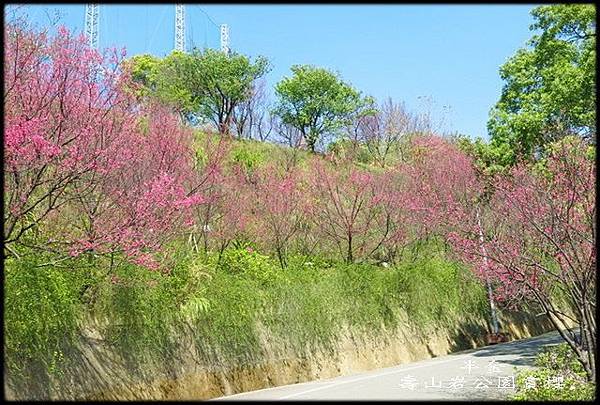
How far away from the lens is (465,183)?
15961mm

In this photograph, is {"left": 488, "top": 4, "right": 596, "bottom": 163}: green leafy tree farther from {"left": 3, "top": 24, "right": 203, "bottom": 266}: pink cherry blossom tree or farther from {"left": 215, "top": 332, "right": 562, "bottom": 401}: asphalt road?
{"left": 3, "top": 24, "right": 203, "bottom": 266}: pink cherry blossom tree

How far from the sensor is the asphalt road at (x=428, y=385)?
706cm

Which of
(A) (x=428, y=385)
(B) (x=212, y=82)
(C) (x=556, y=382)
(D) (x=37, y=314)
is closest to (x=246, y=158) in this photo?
(B) (x=212, y=82)

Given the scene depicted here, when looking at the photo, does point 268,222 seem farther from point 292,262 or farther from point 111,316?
point 111,316

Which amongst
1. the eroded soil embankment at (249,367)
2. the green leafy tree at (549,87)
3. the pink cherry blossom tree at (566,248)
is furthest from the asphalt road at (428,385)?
the green leafy tree at (549,87)

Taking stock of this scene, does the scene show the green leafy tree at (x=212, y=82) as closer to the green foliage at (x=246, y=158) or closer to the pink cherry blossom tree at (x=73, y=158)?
the green foliage at (x=246, y=158)

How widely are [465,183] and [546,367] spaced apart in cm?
1028

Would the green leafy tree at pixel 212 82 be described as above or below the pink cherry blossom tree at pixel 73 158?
above

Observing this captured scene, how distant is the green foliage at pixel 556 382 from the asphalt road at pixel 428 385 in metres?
0.85

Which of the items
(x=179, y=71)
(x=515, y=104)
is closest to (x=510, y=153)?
(x=515, y=104)

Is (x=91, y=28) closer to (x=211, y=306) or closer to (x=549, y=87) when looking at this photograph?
(x=211, y=306)

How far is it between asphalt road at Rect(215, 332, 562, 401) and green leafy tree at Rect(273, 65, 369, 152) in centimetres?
1785

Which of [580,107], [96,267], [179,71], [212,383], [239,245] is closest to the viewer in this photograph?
[96,267]

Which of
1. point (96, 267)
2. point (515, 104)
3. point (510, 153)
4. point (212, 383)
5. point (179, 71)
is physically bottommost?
point (212, 383)
